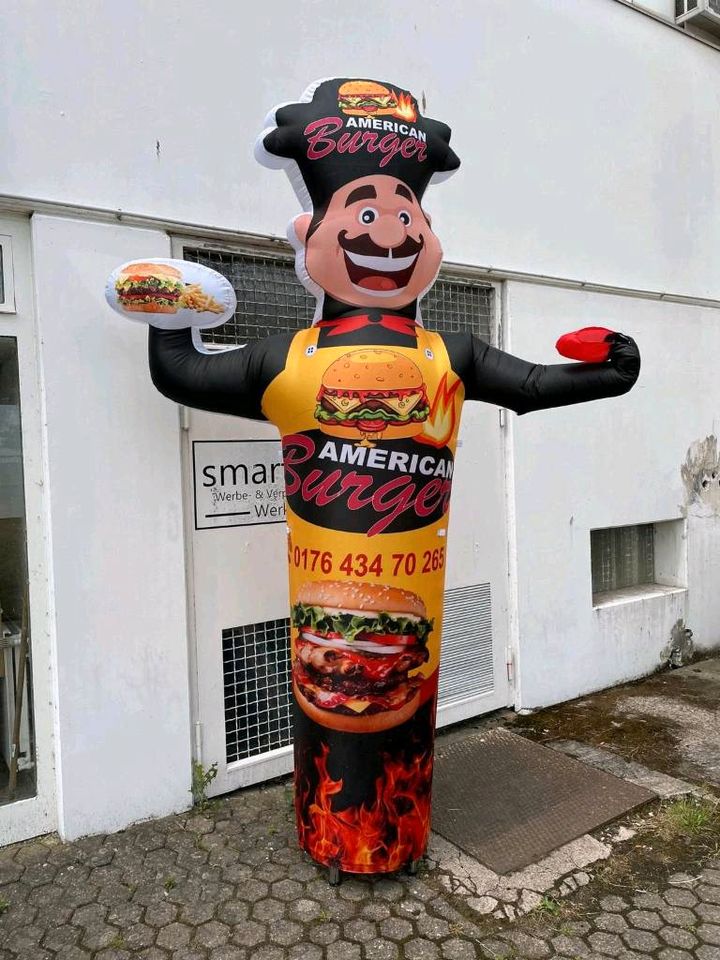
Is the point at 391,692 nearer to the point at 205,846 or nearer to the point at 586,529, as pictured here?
the point at 205,846

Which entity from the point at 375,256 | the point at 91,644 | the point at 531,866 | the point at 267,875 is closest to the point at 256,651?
the point at 91,644

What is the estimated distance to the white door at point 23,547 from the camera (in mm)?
3037

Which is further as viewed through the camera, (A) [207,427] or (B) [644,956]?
(A) [207,427]

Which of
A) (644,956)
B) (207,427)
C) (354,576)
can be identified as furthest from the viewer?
(207,427)

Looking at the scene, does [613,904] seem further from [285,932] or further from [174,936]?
[174,936]

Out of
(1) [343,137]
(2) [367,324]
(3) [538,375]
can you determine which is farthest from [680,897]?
(1) [343,137]

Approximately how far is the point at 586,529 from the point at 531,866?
246 centimetres

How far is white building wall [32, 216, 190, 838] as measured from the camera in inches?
120

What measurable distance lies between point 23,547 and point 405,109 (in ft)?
7.90

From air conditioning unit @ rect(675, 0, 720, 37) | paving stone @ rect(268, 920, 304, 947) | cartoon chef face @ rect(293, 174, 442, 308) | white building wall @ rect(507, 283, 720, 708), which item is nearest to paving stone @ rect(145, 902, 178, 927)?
paving stone @ rect(268, 920, 304, 947)

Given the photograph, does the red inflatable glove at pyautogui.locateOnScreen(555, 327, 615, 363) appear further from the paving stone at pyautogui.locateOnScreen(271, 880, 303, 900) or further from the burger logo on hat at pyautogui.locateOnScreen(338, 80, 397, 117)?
the paving stone at pyautogui.locateOnScreen(271, 880, 303, 900)

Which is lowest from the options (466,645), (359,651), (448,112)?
(466,645)

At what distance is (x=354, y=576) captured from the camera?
2.56 m

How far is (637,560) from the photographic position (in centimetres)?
550
